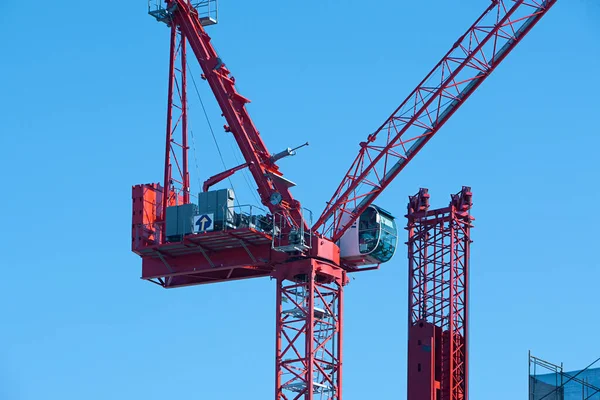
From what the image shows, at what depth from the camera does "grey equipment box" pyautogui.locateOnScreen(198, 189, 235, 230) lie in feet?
392

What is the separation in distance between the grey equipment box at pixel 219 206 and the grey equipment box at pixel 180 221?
25.2 inches

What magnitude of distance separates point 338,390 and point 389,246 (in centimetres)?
1052

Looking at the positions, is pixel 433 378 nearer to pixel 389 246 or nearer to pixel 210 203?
pixel 389 246

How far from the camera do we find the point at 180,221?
121 m

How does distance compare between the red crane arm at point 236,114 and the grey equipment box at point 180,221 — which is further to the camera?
the red crane arm at point 236,114

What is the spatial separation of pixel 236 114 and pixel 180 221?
8.13 m

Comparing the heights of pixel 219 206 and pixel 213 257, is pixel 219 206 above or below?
above

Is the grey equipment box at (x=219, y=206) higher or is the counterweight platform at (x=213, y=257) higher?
the grey equipment box at (x=219, y=206)

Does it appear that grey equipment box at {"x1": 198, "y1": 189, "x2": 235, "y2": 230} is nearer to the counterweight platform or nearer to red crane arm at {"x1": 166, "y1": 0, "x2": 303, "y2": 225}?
the counterweight platform

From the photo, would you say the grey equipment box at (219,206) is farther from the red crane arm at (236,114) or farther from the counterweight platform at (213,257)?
the red crane arm at (236,114)

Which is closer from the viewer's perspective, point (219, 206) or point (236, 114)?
point (219, 206)

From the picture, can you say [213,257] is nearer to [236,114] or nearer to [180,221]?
[180,221]

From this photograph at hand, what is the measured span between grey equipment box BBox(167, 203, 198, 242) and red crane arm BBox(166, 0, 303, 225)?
15.7 ft

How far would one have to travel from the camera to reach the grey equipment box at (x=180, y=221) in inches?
4759
